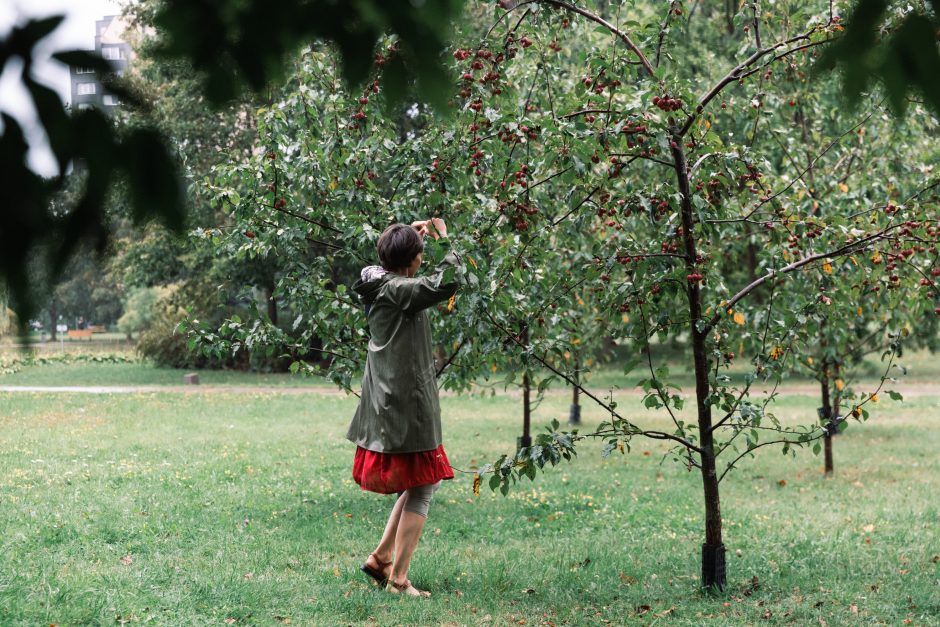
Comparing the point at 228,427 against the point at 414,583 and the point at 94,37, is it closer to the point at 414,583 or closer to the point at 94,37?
the point at 414,583

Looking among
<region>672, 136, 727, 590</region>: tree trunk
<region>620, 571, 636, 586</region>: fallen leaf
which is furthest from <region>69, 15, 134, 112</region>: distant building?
<region>620, 571, 636, 586</region>: fallen leaf

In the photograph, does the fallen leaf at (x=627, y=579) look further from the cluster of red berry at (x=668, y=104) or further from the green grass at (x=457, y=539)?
the cluster of red berry at (x=668, y=104)

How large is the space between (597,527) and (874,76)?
20.1ft

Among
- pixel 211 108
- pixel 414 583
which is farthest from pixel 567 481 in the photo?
pixel 211 108

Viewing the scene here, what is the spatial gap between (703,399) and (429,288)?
62.6 inches

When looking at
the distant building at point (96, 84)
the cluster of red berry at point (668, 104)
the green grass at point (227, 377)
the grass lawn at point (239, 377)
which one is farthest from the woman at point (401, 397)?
the grass lawn at point (239, 377)

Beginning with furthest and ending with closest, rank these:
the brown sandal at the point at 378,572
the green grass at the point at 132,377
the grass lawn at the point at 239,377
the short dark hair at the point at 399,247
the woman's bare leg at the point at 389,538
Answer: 1. the green grass at the point at 132,377
2. the grass lawn at the point at 239,377
3. the brown sandal at the point at 378,572
4. the woman's bare leg at the point at 389,538
5. the short dark hair at the point at 399,247

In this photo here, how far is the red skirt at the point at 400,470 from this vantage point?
15.3 ft

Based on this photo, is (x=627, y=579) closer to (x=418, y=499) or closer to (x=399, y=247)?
(x=418, y=499)

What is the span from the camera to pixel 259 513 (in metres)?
7.28

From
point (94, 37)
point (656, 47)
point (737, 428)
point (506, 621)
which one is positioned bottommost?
point (506, 621)

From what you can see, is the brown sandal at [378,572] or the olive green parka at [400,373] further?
the brown sandal at [378,572]

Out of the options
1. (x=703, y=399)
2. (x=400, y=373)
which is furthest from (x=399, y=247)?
(x=703, y=399)

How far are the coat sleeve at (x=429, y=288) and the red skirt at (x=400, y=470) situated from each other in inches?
29.5
